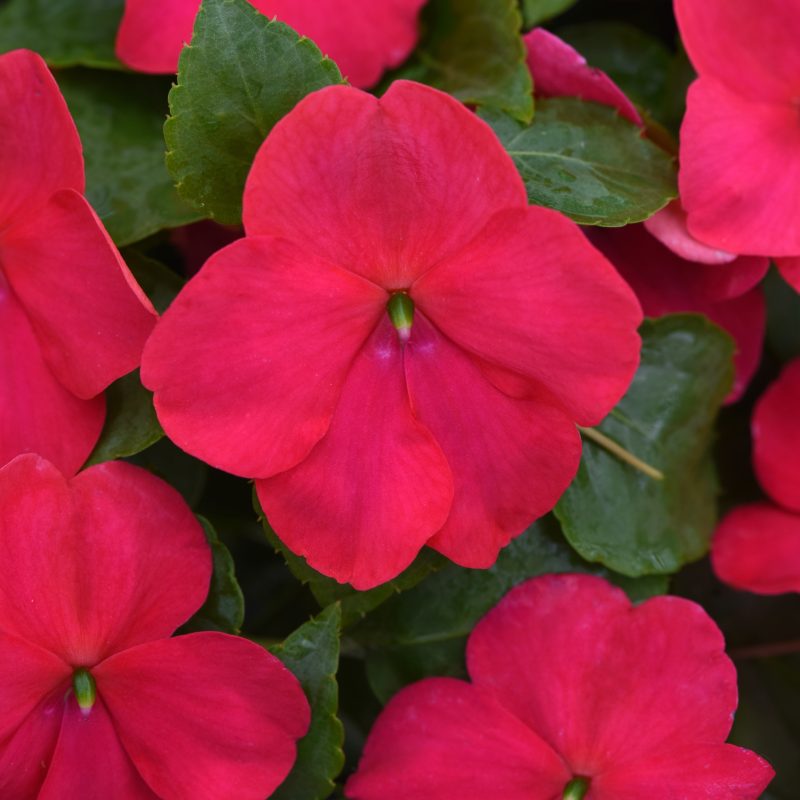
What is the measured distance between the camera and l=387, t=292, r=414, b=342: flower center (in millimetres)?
471

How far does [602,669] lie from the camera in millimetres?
561

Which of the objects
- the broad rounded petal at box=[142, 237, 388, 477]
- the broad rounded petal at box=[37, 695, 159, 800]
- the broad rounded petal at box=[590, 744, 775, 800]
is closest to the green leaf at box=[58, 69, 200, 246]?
the broad rounded petal at box=[142, 237, 388, 477]

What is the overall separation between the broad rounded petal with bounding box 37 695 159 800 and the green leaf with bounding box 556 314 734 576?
0.26 meters

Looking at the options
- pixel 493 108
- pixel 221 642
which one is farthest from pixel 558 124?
pixel 221 642

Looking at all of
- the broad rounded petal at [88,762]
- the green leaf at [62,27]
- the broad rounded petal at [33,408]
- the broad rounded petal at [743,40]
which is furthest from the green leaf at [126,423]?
Answer: the broad rounded petal at [743,40]

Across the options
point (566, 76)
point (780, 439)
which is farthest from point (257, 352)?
point (780, 439)

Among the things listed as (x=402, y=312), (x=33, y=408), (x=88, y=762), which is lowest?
(x=88, y=762)

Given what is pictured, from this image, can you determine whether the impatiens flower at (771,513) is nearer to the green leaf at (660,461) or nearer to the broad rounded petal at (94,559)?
the green leaf at (660,461)

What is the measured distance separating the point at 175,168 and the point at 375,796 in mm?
316

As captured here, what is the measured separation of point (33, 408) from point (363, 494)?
17 centimetres

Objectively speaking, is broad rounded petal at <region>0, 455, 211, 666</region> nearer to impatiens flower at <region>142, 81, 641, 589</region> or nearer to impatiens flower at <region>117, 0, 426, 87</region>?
impatiens flower at <region>142, 81, 641, 589</region>

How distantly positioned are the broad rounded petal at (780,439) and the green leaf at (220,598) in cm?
34

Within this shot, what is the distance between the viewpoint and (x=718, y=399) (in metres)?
0.68

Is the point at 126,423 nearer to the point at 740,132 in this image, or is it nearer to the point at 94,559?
the point at 94,559
